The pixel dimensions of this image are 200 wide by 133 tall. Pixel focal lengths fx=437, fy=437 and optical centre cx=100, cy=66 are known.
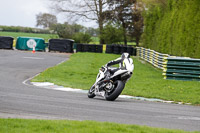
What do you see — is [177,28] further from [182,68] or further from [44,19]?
[44,19]

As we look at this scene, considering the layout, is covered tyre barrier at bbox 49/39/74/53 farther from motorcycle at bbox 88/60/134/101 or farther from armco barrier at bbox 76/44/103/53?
motorcycle at bbox 88/60/134/101

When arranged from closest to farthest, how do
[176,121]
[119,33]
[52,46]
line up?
[176,121] → [52,46] → [119,33]

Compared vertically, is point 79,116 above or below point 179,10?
below

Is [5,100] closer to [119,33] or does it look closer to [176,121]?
[176,121]

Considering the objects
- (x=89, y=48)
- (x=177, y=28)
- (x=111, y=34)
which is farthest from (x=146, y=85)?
(x=111, y=34)

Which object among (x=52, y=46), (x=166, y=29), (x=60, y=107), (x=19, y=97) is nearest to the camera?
(x=60, y=107)

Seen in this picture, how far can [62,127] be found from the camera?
6836 millimetres

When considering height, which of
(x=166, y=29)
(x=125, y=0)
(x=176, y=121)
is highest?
(x=125, y=0)

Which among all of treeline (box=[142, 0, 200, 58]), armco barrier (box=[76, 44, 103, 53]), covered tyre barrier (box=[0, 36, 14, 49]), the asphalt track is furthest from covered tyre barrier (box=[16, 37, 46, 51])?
the asphalt track

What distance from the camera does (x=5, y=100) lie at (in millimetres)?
11109

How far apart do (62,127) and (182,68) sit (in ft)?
42.9

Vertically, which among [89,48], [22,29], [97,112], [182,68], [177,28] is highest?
[22,29]

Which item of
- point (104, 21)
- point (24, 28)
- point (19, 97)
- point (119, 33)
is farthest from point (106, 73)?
point (24, 28)

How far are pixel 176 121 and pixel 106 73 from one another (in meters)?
3.96
